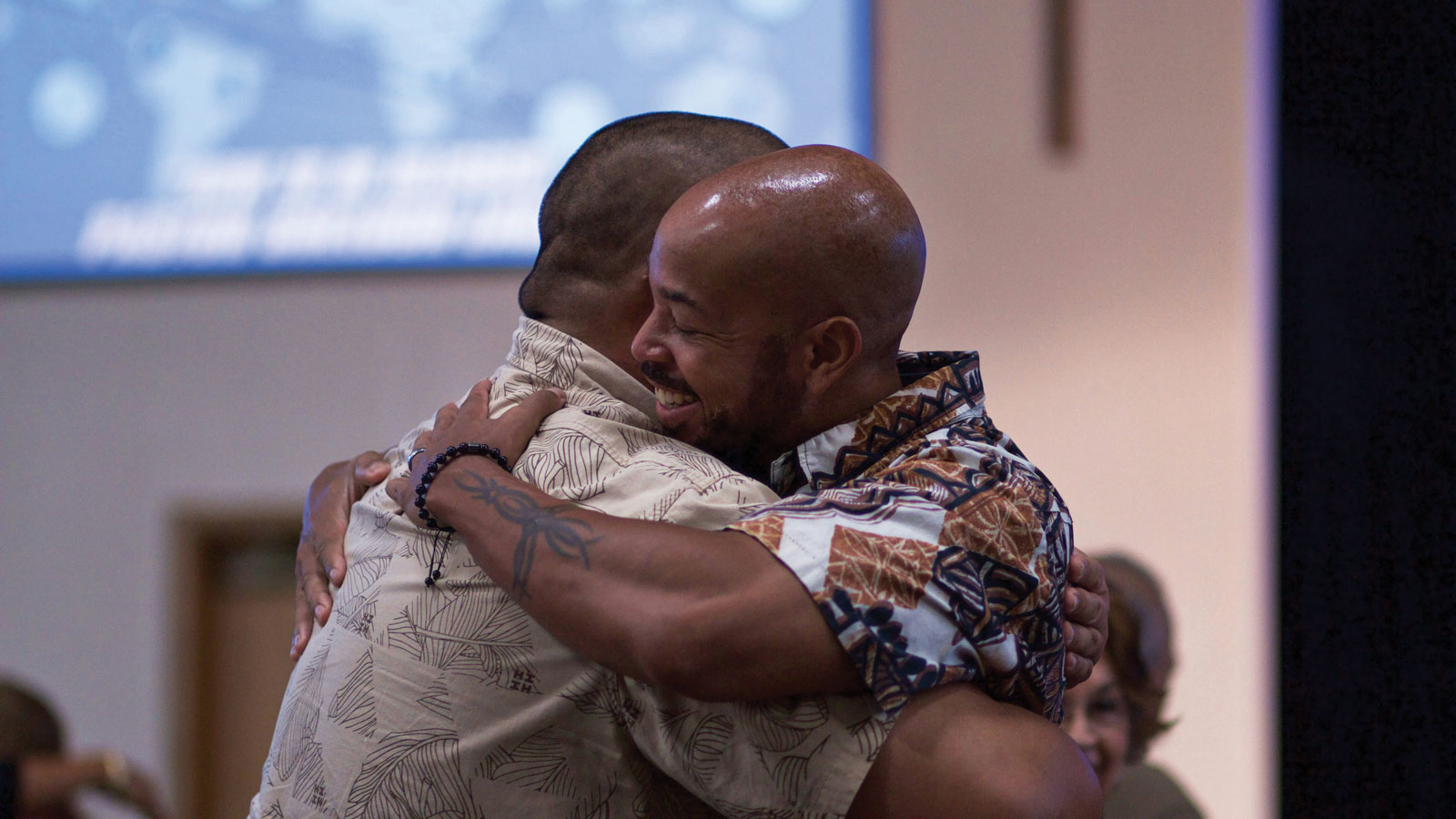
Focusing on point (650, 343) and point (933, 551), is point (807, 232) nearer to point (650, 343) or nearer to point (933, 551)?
point (650, 343)

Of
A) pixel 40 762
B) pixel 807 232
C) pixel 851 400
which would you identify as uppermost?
pixel 807 232

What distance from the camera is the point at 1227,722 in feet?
12.6

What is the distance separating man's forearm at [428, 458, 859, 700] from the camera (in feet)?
2.80

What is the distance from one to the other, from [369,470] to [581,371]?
35cm

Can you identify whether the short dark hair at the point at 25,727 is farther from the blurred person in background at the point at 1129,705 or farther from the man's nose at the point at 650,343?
the blurred person in background at the point at 1129,705

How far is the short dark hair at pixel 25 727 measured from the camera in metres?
2.32

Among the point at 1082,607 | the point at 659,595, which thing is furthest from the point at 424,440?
the point at 1082,607

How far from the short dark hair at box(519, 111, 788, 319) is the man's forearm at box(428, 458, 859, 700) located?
0.35 m

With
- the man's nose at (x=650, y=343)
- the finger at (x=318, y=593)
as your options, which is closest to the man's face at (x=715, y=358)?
the man's nose at (x=650, y=343)

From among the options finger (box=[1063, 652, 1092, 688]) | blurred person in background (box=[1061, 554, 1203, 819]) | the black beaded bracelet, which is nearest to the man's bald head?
the black beaded bracelet

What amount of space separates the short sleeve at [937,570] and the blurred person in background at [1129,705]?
3.56 ft

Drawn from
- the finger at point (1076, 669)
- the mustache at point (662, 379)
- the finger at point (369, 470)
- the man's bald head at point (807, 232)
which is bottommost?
the finger at point (1076, 669)

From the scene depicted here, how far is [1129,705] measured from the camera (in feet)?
6.97

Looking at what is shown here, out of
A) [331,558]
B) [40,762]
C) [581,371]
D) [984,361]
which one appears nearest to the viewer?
[581,371]
